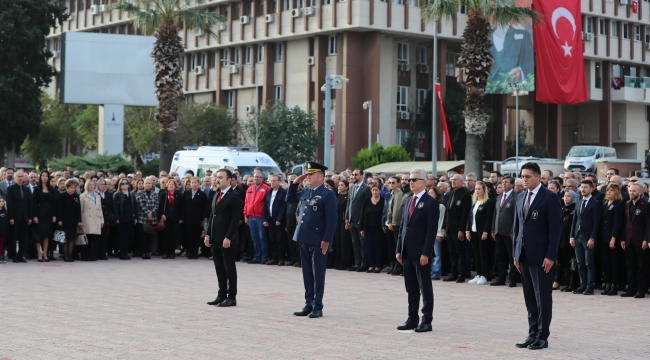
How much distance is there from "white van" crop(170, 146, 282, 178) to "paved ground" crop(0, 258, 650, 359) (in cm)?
1146

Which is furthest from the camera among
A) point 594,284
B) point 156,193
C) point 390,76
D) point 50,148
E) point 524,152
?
point 50,148

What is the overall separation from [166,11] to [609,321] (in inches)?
1139

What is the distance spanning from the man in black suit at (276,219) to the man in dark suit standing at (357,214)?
195 cm

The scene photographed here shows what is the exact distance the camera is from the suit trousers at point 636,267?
1623 cm

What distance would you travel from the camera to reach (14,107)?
55.6 meters

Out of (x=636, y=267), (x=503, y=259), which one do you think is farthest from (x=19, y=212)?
(x=636, y=267)

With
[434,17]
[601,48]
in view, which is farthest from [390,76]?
[434,17]

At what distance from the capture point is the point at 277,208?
73.9ft

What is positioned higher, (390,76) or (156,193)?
(390,76)

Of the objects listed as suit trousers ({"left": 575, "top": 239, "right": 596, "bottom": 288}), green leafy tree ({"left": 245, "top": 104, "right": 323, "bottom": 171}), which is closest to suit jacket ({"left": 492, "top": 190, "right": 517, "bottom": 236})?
suit trousers ({"left": 575, "top": 239, "right": 596, "bottom": 288})

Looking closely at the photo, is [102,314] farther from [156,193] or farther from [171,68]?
[171,68]

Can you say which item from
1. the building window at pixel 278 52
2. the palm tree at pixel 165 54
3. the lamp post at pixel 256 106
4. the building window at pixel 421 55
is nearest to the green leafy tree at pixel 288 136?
the lamp post at pixel 256 106

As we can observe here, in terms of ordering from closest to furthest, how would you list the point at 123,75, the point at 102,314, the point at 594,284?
1. the point at 102,314
2. the point at 594,284
3. the point at 123,75

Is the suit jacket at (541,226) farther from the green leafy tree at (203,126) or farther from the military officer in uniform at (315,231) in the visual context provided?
the green leafy tree at (203,126)
